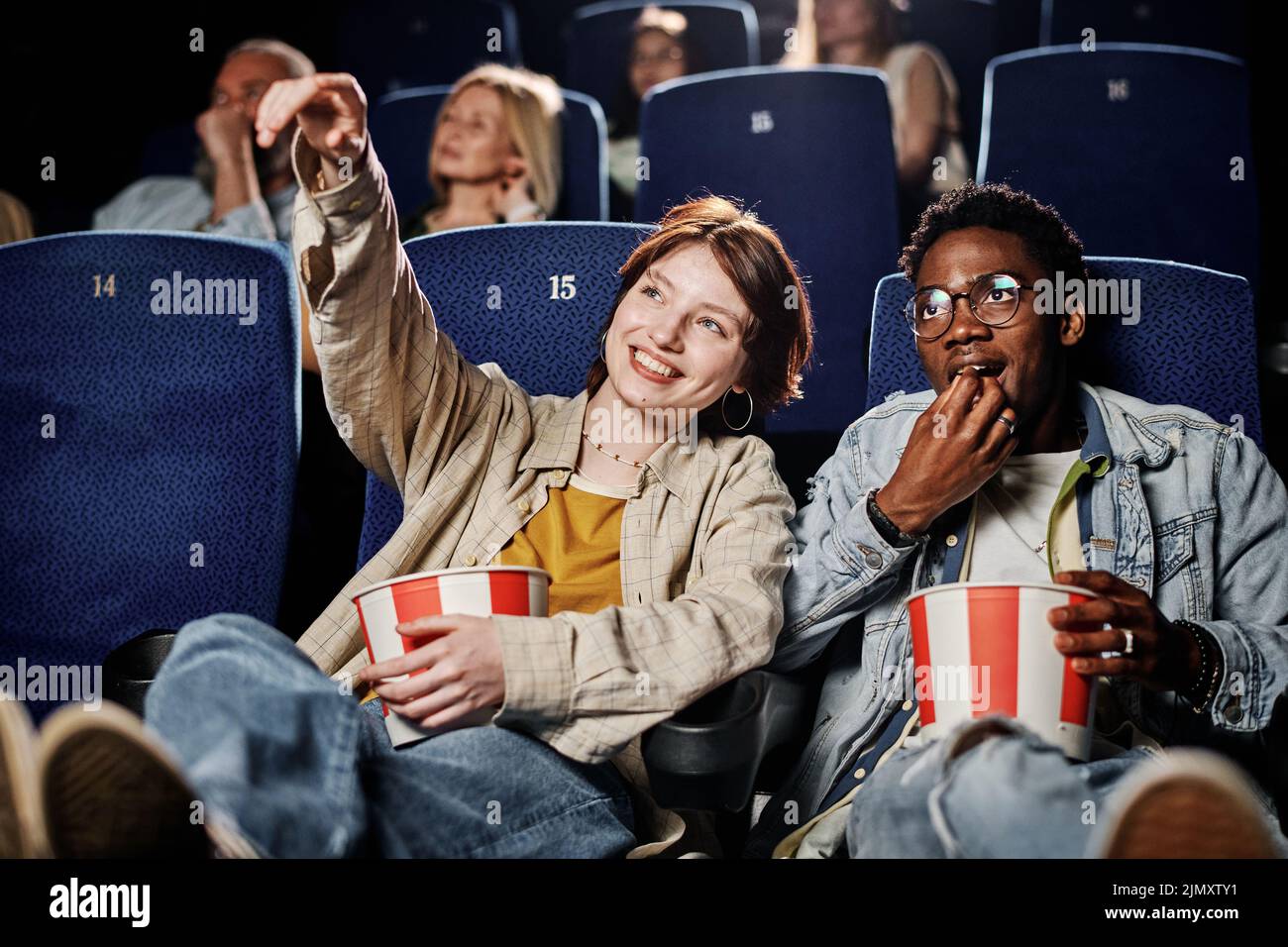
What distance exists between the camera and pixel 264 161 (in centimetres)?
248

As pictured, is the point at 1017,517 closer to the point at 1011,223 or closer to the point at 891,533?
the point at 891,533

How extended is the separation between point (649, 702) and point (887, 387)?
1.89 feet

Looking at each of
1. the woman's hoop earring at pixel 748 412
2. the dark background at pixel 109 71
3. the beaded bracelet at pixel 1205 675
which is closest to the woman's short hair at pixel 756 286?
the woman's hoop earring at pixel 748 412

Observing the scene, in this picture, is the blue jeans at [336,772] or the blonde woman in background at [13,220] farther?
the blonde woman in background at [13,220]

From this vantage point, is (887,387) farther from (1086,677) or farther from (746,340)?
(1086,677)

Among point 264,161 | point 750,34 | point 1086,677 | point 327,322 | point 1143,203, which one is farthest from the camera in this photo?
point 750,34

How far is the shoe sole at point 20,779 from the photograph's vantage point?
2.94 ft

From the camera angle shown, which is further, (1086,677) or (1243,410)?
(1243,410)

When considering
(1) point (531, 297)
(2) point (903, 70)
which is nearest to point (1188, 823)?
(1) point (531, 297)

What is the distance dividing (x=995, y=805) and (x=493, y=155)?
166 cm

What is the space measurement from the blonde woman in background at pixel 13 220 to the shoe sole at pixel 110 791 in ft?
5.12

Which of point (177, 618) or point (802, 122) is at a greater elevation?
point (802, 122)

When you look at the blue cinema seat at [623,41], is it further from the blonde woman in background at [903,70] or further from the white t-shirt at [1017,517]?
the white t-shirt at [1017,517]

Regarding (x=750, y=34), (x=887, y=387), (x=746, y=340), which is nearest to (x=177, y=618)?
(x=746, y=340)
